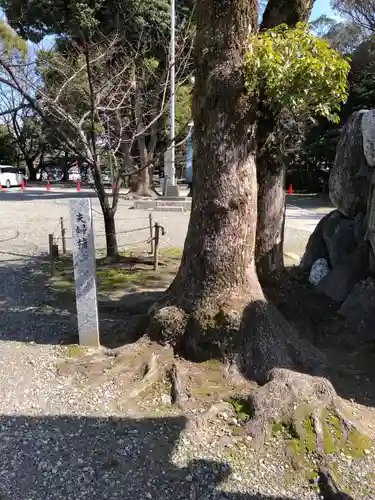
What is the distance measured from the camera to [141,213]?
16469 millimetres

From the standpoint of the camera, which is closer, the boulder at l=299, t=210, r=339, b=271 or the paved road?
the boulder at l=299, t=210, r=339, b=271

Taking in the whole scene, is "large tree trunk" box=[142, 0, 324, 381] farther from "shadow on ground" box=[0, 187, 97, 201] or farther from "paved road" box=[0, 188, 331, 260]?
"shadow on ground" box=[0, 187, 97, 201]

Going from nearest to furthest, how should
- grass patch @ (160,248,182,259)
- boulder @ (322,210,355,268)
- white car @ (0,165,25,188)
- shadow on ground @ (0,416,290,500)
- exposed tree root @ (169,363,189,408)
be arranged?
shadow on ground @ (0,416,290,500) < exposed tree root @ (169,363,189,408) < boulder @ (322,210,355,268) < grass patch @ (160,248,182,259) < white car @ (0,165,25,188)

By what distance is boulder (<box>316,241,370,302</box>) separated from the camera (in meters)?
5.59

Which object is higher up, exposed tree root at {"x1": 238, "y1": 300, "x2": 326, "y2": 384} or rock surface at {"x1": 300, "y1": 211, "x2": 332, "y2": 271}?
rock surface at {"x1": 300, "y1": 211, "x2": 332, "y2": 271}

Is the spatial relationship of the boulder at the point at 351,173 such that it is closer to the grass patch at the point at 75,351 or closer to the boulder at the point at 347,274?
the boulder at the point at 347,274

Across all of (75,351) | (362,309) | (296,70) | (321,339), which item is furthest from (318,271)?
(75,351)

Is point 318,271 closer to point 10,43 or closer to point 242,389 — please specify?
point 242,389

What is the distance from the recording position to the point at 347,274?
226 inches

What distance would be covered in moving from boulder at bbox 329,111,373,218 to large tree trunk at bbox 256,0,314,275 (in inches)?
49.2

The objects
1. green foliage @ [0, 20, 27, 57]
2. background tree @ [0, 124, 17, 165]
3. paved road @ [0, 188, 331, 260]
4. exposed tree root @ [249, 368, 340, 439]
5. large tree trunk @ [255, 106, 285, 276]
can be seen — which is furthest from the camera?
background tree @ [0, 124, 17, 165]

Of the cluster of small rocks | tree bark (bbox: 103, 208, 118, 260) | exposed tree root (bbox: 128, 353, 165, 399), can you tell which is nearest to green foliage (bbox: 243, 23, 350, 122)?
the cluster of small rocks

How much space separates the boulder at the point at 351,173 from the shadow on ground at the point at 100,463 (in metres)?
3.94

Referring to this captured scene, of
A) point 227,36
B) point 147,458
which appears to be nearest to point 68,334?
point 147,458
